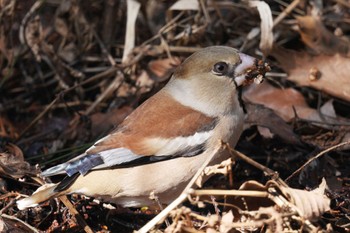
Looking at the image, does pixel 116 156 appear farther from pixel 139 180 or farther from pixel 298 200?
pixel 298 200

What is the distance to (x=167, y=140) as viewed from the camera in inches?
160

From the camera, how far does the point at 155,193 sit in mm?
4012

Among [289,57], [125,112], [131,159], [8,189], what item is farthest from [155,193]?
[289,57]

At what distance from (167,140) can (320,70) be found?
184 centimetres

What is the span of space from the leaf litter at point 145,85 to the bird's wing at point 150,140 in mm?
363

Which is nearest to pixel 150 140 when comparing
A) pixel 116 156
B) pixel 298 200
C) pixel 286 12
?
pixel 116 156

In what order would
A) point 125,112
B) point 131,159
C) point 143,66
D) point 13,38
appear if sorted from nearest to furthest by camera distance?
point 131,159 → point 125,112 → point 143,66 → point 13,38

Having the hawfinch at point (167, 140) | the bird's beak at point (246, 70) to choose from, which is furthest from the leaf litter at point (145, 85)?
the bird's beak at point (246, 70)

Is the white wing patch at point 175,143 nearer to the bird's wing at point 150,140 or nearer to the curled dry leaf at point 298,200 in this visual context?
the bird's wing at point 150,140

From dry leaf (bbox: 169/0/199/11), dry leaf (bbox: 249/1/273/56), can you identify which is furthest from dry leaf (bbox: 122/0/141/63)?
dry leaf (bbox: 249/1/273/56)

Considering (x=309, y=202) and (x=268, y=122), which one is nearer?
(x=309, y=202)

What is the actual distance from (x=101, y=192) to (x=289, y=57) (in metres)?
2.22

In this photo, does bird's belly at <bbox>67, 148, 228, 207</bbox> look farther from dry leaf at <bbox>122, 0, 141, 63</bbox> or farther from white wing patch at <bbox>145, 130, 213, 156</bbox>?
dry leaf at <bbox>122, 0, 141, 63</bbox>

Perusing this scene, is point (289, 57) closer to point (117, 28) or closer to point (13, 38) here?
point (117, 28)
